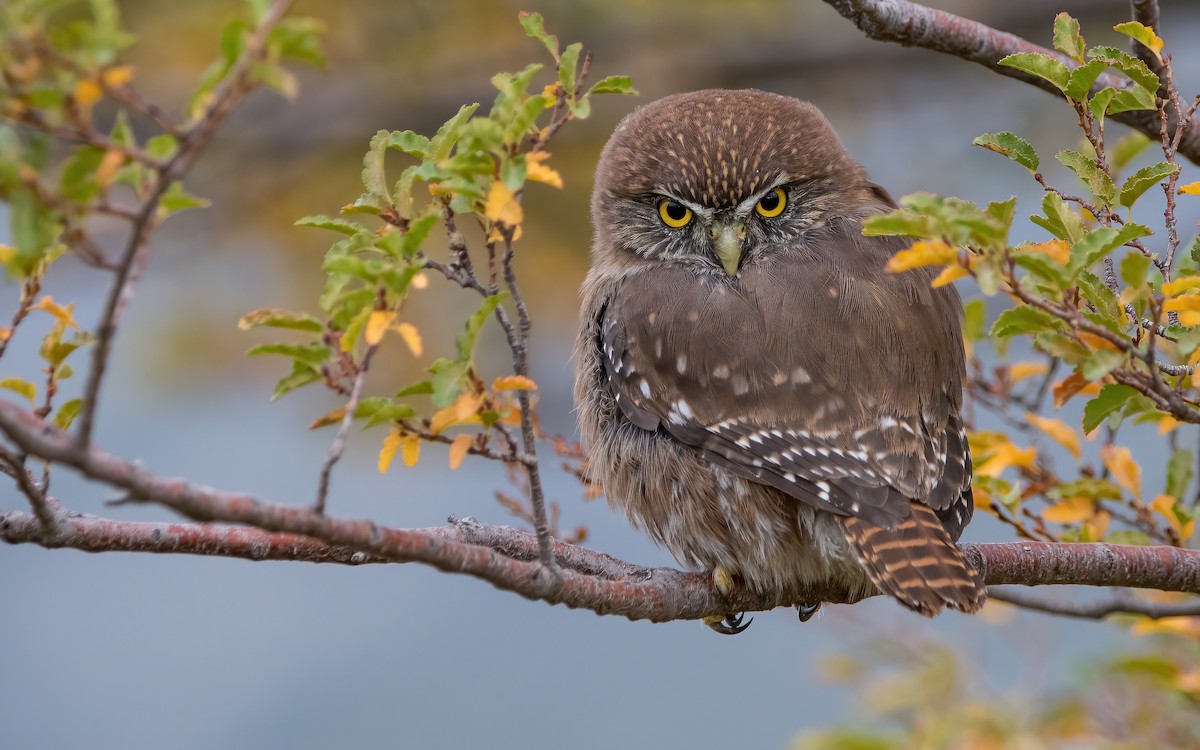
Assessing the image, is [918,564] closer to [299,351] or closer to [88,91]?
[299,351]

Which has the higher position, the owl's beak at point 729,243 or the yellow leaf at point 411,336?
the owl's beak at point 729,243

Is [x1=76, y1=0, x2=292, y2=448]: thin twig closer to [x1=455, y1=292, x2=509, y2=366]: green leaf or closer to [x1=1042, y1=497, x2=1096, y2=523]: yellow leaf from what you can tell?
[x1=455, y1=292, x2=509, y2=366]: green leaf

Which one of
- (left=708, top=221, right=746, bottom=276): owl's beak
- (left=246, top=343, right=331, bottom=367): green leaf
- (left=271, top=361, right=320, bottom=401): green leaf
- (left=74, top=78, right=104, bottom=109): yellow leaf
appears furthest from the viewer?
(left=708, top=221, right=746, bottom=276): owl's beak

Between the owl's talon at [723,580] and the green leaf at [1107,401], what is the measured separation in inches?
46.5

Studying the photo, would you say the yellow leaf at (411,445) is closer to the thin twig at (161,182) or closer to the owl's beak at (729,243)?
the thin twig at (161,182)

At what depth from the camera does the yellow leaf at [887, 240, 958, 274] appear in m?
2.42

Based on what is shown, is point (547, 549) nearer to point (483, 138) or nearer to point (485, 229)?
point (485, 229)

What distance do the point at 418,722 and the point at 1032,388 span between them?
13.0 meters

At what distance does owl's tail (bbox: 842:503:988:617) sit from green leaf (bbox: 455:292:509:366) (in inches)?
52.3

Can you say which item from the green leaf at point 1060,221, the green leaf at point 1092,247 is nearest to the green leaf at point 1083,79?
the green leaf at point 1060,221

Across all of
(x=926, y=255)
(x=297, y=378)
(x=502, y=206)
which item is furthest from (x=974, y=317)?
(x=297, y=378)

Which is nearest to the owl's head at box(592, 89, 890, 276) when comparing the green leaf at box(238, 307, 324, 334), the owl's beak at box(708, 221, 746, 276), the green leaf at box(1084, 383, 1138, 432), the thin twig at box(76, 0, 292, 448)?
the owl's beak at box(708, 221, 746, 276)

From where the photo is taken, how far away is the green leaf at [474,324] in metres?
2.45

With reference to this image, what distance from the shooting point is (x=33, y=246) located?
1.85 metres
